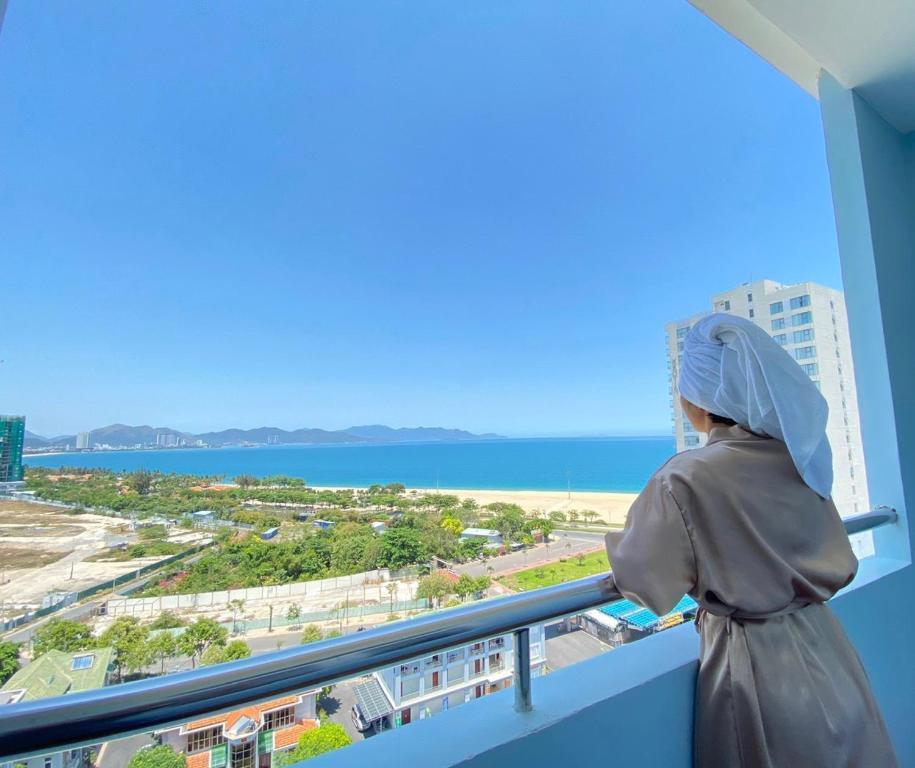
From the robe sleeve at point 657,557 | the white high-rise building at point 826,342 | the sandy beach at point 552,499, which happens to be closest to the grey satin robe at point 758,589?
the robe sleeve at point 657,557

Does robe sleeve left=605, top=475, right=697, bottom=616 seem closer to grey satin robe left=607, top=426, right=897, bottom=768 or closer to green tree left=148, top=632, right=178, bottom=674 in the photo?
grey satin robe left=607, top=426, right=897, bottom=768

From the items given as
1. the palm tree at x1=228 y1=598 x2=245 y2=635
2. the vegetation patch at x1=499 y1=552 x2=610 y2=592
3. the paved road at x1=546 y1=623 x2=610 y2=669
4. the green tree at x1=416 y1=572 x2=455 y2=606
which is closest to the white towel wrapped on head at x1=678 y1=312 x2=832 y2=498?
the vegetation patch at x1=499 y1=552 x2=610 y2=592

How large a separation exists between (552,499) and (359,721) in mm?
1017

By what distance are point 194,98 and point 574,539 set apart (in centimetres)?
218

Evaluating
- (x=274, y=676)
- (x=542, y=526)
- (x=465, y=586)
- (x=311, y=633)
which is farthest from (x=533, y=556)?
(x=274, y=676)

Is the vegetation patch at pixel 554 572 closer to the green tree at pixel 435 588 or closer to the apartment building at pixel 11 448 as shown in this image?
the green tree at pixel 435 588

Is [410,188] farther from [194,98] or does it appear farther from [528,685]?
[528,685]

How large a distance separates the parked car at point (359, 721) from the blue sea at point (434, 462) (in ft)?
2.39

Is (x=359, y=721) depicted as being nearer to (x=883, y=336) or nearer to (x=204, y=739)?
(x=204, y=739)

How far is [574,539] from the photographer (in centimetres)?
112

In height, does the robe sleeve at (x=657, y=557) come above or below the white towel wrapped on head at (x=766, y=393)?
below

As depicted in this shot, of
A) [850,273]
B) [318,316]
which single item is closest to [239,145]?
[318,316]

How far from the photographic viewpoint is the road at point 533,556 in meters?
1.10

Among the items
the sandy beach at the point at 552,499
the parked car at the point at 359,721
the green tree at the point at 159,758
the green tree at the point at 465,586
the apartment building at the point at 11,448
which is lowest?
the parked car at the point at 359,721
